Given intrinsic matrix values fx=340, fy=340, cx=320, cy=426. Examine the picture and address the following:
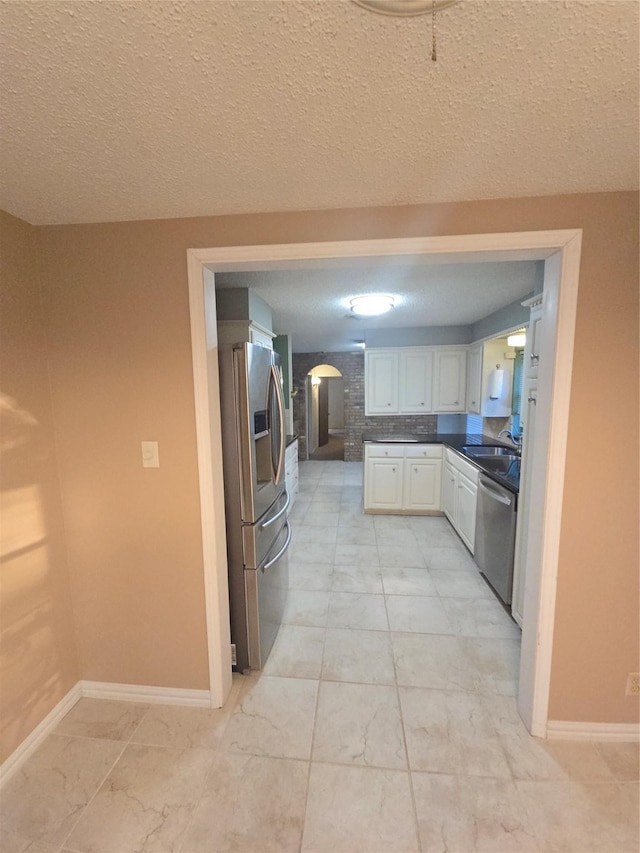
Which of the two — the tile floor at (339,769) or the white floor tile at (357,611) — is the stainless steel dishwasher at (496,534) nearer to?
the tile floor at (339,769)

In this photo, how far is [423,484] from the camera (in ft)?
14.0

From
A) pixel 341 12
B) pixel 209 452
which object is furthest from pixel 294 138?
pixel 209 452

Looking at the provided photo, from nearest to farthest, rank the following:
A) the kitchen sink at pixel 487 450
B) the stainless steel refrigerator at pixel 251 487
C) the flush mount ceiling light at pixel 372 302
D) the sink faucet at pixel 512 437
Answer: the stainless steel refrigerator at pixel 251 487
the flush mount ceiling light at pixel 372 302
the sink faucet at pixel 512 437
the kitchen sink at pixel 487 450

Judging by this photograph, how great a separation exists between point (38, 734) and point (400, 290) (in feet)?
11.4

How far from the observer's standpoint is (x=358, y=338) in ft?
18.2

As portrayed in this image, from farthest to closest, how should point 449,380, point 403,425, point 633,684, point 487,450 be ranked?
point 403,425
point 449,380
point 487,450
point 633,684

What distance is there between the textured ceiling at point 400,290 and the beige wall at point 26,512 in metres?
1.28

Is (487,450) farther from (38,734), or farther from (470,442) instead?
(38,734)

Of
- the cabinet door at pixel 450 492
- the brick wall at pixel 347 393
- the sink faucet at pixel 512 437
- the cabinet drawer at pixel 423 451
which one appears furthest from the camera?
the brick wall at pixel 347 393

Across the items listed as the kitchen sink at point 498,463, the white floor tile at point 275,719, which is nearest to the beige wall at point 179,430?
the white floor tile at point 275,719

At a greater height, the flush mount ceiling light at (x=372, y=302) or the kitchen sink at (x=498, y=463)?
the flush mount ceiling light at (x=372, y=302)

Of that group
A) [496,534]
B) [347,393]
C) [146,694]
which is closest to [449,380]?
[496,534]

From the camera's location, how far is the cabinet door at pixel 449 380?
4.45 metres

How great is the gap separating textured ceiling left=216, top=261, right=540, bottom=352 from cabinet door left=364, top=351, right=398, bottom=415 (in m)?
0.47
